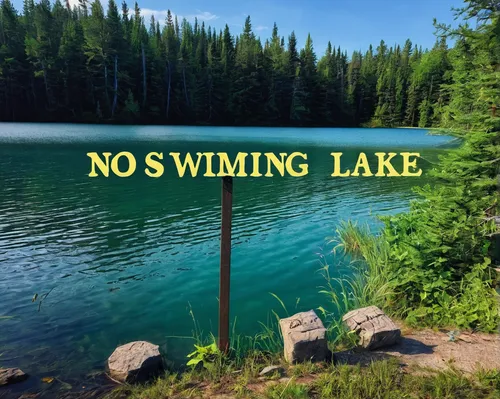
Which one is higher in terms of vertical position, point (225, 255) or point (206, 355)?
point (225, 255)

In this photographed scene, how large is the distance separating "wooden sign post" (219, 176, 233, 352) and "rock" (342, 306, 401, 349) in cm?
153

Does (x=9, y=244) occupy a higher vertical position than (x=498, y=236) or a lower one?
lower

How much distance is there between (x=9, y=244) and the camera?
29.2 ft

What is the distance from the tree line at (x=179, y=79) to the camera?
61.0 m

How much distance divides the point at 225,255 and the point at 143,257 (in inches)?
192

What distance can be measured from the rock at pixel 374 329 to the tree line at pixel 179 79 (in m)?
50.7

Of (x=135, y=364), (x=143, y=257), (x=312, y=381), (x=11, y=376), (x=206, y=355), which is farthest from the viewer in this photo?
(x=143, y=257)

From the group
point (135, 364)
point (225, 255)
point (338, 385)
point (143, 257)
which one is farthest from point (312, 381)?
point (143, 257)

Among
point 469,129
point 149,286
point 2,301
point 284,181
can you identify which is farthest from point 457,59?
point 284,181

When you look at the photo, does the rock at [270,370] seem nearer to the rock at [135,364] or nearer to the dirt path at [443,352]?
the dirt path at [443,352]

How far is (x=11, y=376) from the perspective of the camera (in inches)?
159

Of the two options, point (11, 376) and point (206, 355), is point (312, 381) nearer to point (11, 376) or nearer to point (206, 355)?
point (206, 355)

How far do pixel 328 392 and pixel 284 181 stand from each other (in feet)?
51.2

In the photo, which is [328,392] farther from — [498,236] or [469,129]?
[469,129]
